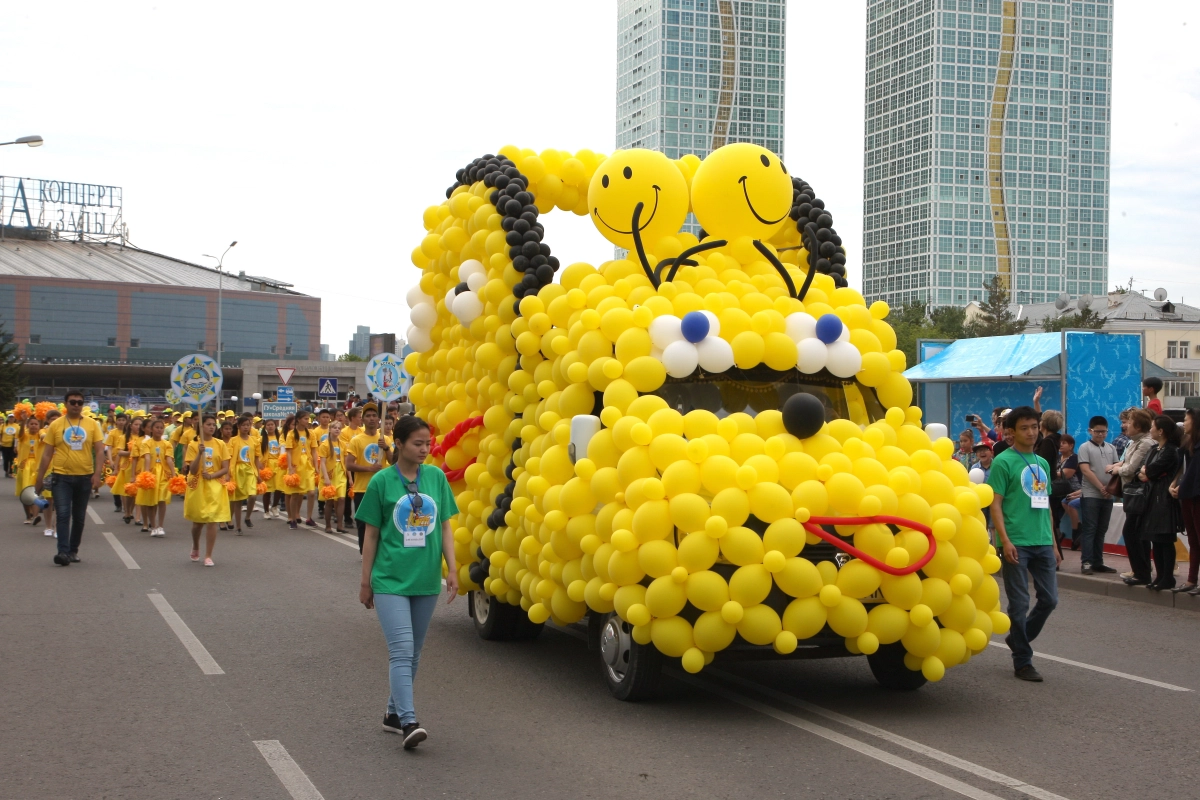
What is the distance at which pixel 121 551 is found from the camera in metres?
16.2

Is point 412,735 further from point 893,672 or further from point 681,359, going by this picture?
point 893,672

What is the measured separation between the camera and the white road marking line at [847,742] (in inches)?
225

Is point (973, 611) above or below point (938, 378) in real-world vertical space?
below

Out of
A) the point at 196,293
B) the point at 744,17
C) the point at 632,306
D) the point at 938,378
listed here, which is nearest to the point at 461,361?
the point at 632,306

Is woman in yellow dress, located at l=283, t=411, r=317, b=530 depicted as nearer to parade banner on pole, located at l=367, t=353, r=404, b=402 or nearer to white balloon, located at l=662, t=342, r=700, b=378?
parade banner on pole, located at l=367, t=353, r=404, b=402

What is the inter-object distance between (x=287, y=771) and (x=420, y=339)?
17.9ft

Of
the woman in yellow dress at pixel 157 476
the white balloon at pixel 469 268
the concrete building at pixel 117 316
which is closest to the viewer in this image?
the white balloon at pixel 469 268

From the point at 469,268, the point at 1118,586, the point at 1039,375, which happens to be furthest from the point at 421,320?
the point at 1039,375

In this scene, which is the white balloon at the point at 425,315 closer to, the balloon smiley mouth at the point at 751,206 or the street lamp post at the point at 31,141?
the balloon smiley mouth at the point at 751,206

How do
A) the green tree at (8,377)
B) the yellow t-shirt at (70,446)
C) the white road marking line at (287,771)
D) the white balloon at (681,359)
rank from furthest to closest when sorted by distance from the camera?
1. the green tree at (8,377)
2. the yellow t-shirt at (70,446)
3. the white balloon at (681,359)
4. the white road marking line at (287,771)

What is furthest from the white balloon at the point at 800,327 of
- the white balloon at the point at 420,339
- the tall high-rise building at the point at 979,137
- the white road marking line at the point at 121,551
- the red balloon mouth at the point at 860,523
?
the tall high-rise building at the point at 979,137

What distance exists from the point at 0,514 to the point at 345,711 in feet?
59.2

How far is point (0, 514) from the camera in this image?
22.6 meters

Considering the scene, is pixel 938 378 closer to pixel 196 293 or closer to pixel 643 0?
pixel 196 293
